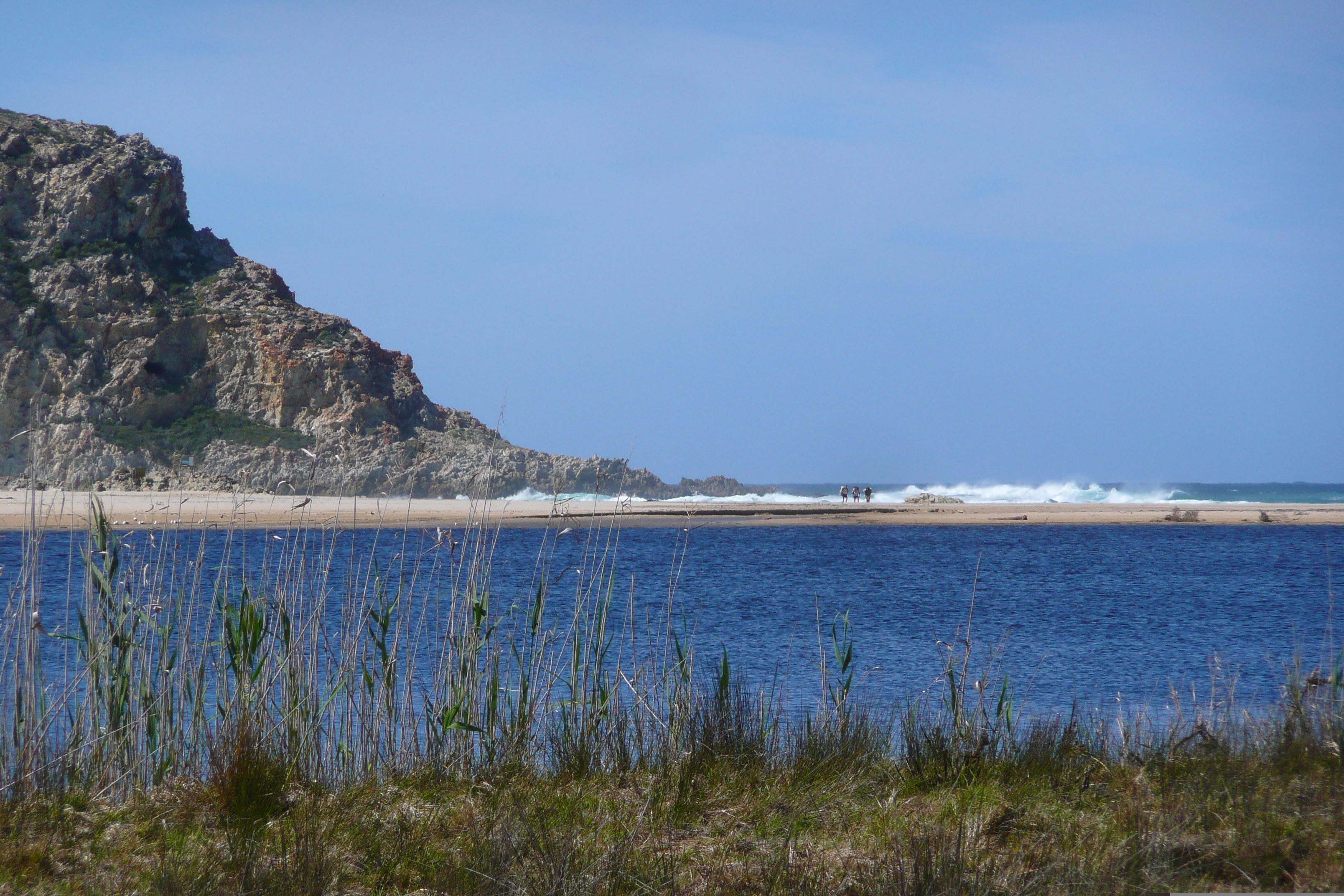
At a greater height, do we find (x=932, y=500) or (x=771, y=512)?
(x=932, y=500)

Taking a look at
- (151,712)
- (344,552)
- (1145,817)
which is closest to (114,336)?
(344,552)

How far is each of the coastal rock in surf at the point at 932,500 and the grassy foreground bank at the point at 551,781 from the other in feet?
142

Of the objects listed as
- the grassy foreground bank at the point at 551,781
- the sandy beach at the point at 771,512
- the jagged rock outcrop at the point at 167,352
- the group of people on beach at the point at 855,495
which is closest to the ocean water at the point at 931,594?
the grassy foreground bank at the point at 551,781

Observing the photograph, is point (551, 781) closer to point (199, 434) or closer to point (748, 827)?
point (748, 827)

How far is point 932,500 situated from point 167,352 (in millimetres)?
36797

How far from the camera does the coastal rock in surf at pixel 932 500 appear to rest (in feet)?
156

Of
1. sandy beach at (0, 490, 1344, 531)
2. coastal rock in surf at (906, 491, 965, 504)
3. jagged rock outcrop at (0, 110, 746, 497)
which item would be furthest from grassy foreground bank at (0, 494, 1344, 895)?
coastal rock in surf at (906, 491, 965, 504)

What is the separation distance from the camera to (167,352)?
43969mm

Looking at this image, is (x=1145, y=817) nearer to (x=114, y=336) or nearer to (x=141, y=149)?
(x=114, y=336)

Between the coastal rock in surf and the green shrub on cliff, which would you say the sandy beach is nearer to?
the coastal rock in surf

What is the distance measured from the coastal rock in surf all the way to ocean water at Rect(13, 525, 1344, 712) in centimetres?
A: 1544

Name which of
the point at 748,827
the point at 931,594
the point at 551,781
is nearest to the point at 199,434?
the point at 931,594

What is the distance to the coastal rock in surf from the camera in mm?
47656

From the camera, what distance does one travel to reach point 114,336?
42500 mm
